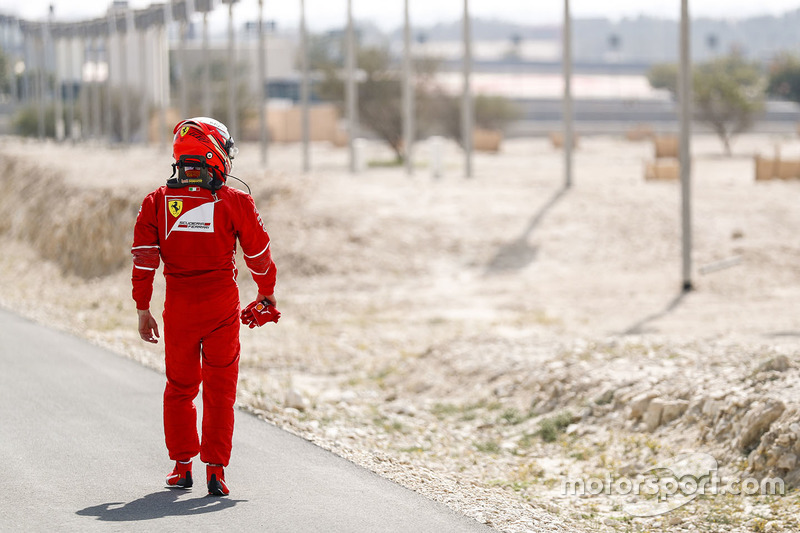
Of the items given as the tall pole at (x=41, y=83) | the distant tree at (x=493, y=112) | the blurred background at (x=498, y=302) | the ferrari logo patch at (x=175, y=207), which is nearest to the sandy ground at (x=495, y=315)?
the blurred background at (x=498, y=302)

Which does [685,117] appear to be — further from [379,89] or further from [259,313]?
[379,89]

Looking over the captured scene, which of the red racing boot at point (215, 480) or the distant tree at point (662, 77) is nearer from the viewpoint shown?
the red racing boot at point (215, 480)

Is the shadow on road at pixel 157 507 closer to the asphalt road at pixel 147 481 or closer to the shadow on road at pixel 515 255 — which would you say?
the asphalt road at pixel 147 481

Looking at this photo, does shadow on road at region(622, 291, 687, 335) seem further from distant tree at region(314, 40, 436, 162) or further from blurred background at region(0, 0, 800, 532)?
distant tree at region(314, 40, 436, 162)

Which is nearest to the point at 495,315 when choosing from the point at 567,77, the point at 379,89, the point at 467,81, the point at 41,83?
the point at 567,77

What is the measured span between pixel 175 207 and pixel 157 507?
161 centimetres

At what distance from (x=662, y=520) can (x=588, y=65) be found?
137 metres

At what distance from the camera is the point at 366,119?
47812mm

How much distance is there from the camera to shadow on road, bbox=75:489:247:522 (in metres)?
5.61

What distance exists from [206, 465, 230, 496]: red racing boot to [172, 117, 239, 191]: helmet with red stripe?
1561mm

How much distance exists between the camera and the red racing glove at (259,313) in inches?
234

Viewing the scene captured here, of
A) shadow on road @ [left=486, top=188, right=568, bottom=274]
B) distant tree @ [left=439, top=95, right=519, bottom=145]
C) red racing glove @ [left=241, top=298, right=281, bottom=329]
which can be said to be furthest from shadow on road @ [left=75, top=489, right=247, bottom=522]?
distant tree @ [left=439, top=95, right=519, bottom=145]

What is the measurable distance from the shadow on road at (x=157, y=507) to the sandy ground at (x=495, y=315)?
55.3 inches

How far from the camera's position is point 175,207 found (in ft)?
19.0
